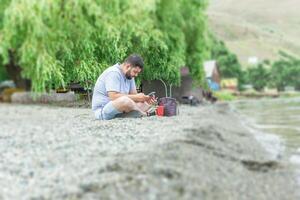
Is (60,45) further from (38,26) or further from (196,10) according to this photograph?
(196,10)

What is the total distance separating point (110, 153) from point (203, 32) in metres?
34.2

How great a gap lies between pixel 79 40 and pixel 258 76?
126 m

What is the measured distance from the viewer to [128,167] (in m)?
9.20

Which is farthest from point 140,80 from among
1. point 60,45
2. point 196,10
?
point 196,10

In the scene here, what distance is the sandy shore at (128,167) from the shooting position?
8164mm

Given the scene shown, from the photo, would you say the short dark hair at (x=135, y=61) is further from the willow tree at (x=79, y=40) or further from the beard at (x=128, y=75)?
the willow tree at (x=79, y=40)

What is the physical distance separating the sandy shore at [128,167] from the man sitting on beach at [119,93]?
341mm

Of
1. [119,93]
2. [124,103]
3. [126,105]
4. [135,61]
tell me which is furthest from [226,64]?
[135,61]

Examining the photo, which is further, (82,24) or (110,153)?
(82,24)

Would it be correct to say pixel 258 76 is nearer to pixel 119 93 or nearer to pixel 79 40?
pixel 79 40

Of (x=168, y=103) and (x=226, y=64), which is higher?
(x=226, y=64)

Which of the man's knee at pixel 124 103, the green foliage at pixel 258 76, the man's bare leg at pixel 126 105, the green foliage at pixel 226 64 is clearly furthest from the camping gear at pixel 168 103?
the green foliage at pixel 258 76

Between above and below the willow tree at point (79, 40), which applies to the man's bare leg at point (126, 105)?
below

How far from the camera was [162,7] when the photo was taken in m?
34.1
